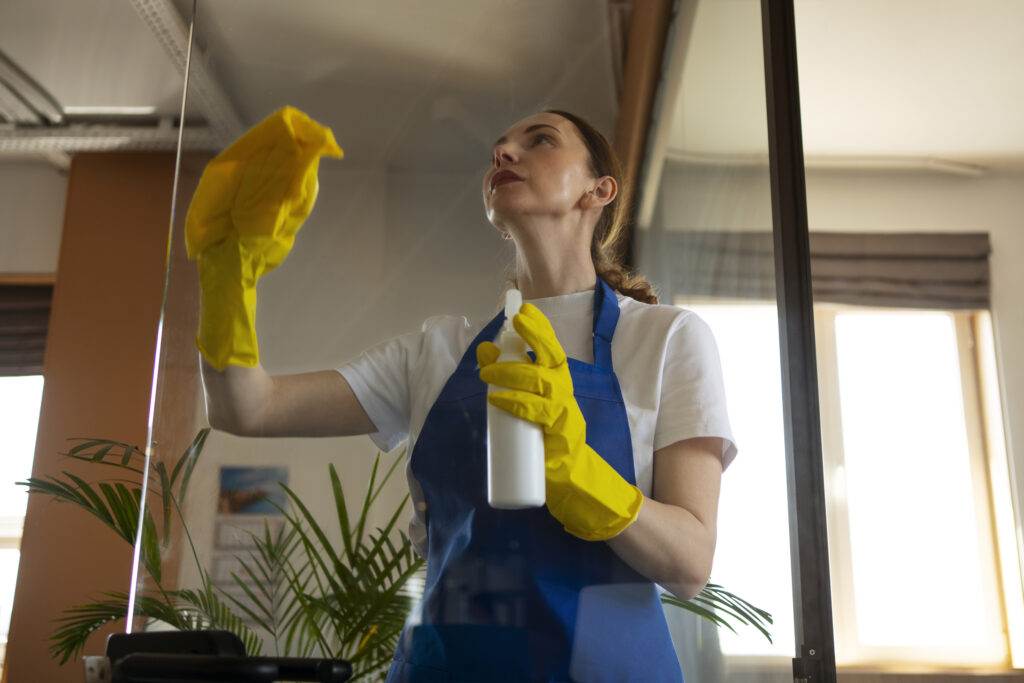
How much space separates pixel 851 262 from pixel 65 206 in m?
2.66

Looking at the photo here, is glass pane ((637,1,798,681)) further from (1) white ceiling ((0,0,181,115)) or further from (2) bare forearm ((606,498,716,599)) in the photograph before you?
(1) white ceiling ((0,0,181,115))

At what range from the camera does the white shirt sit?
2.95 ft

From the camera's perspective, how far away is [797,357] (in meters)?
1.16

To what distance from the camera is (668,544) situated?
88 centimetres

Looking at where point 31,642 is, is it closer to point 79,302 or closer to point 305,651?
point 79,302

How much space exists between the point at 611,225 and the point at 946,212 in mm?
1478

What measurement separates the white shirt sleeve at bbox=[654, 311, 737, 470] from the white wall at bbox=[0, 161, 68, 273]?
3122mm

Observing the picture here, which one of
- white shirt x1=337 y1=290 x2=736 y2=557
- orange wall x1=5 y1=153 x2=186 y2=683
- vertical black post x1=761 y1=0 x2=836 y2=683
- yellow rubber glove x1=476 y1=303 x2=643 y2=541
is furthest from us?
orange wall x1=5 y1=153 x2=186 y2=683

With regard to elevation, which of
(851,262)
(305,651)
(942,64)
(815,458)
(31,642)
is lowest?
(31,642)

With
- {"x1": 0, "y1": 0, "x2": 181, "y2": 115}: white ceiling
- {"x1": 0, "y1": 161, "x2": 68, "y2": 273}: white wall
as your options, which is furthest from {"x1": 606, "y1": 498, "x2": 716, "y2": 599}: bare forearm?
{"x1": 0, "y1": 161, "x2": 68, "y2": 273}: white wall

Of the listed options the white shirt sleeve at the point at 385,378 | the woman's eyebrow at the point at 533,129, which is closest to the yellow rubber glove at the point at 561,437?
the white shirt sleeve at the point at 385,378

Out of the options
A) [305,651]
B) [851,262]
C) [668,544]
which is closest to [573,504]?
[668,544]

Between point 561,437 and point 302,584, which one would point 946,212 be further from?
point 302,584

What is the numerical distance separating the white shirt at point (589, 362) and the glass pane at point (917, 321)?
1019 mm
